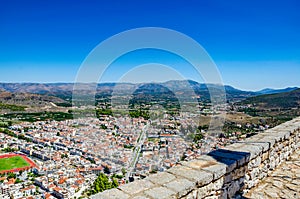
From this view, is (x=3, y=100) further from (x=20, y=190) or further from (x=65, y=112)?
(x=20, y=190)

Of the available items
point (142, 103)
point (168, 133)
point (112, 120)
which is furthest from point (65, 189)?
point (112, 120)

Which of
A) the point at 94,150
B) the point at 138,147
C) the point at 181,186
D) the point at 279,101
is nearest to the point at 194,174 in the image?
the point at 181,186

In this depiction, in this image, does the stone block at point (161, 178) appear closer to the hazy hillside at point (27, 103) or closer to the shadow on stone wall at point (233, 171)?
the shadow on stone wall at point (233, 171)

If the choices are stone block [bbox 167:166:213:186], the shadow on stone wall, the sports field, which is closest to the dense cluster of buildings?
the sports field

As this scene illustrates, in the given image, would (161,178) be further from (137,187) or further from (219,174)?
(219,174)

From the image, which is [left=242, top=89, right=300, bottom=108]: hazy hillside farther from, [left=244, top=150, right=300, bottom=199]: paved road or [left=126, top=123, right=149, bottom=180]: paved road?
[left=244, top=150, right=300, bottom=199]: paved road

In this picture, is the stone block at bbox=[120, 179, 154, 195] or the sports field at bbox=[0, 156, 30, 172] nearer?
the stone block at bbox=[120, 179, 154, 195]

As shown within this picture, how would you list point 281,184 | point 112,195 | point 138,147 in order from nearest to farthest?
point 112,195, point 281,184, point 138,147
